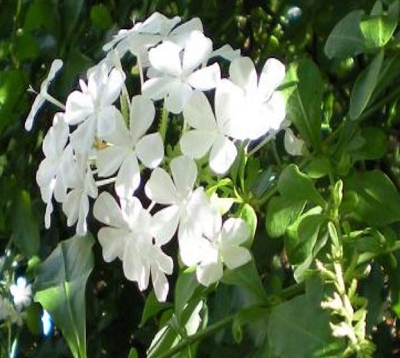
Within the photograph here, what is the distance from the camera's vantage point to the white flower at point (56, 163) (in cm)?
63

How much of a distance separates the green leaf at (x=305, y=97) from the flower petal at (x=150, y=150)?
0.33ft

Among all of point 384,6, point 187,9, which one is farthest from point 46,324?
point 384,6

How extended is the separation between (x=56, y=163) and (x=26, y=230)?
0.37 m

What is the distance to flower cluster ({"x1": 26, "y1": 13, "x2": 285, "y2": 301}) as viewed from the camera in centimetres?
59

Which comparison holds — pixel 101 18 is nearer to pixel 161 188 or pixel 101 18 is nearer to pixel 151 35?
pixel 151 35

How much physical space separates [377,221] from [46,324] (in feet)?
1.88

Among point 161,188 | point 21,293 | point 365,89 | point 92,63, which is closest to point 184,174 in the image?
point 161,188

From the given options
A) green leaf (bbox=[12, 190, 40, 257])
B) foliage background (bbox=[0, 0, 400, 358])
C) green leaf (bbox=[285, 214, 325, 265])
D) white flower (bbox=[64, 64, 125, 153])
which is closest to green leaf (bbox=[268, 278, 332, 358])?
green leaf (bbox=[285, 214, 325, 265])

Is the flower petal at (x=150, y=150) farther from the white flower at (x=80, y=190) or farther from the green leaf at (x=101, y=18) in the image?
the green leaf at (x=101, y=18)

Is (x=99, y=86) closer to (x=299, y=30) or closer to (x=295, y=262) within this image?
(x=295, y=262)

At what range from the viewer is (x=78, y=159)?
62 centimetres

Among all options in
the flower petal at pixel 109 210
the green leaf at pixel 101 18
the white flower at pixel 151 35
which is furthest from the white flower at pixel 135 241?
the green leaf at pixel 101 18

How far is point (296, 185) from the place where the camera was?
63cm

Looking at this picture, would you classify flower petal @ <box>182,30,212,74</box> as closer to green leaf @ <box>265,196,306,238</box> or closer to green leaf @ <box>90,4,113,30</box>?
green leaf @ <box>265,196,306,238</box>
